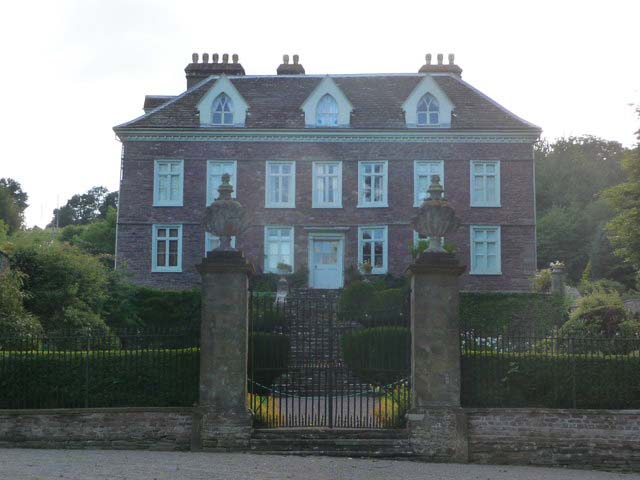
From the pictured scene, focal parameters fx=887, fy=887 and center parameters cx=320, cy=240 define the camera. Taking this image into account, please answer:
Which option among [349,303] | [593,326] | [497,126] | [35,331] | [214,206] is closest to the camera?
[214,206]

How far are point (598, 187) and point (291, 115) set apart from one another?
101ft

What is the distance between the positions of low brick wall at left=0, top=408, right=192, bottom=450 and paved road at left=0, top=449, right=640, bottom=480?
1.19 feet

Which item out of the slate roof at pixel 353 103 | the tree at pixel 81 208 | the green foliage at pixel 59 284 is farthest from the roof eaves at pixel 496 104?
the tree at pixel 81 208

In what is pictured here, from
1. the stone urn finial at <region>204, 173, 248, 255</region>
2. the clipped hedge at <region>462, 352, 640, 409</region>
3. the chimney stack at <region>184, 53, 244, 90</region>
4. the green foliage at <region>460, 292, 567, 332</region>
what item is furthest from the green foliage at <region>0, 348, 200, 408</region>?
the chimney stack at <region>184, 53, 244, 90</region>

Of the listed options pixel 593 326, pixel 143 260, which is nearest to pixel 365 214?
pixel 143 260

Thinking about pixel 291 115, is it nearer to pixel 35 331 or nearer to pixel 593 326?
pixel 593 326

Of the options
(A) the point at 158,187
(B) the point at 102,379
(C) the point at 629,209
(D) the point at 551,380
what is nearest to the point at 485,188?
(C) the point at 629,209

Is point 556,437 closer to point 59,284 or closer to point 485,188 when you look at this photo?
point 59,284

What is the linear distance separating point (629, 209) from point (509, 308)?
207 inches

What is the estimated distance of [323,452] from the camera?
13312 millimetres

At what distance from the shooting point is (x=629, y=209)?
30.0m

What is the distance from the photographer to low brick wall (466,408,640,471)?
13.2 meters

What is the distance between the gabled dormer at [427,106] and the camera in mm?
34656

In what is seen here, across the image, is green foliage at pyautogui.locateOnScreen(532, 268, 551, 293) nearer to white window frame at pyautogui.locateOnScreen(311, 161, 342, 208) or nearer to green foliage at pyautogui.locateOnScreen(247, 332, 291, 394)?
white window frame at pyautogui.locateOnScreen(311, 161, 342, 208)
